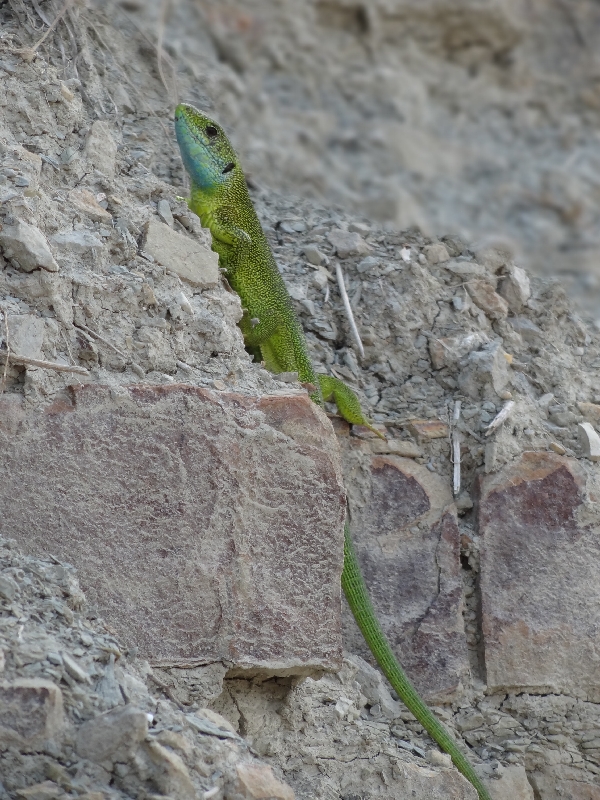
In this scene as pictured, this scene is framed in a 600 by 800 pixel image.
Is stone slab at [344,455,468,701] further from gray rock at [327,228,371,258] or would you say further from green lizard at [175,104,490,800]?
gray rock at [327,228,371,258]

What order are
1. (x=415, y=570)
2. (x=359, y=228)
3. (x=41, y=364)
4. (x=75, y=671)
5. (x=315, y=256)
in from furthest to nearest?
(x=359, y=228)
(x=315, y=256)
(x=415, y=570)
(x=41, y=364)
(x=75, y=671)

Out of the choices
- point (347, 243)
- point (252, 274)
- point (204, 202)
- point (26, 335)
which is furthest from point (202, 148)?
point (26, 335)

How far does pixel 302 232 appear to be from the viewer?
480 cm

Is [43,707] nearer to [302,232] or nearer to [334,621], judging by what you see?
[334,621]

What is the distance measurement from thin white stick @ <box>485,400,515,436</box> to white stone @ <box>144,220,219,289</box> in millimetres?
1232

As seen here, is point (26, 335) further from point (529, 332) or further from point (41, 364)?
point (529, 332)

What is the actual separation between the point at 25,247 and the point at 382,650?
178 centimetres

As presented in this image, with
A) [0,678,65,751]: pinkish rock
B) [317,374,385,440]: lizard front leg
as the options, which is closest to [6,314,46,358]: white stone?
[0,678,65,751]: pinkish rock

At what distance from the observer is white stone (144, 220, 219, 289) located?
3529 millimetres

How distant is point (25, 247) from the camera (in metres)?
3.05

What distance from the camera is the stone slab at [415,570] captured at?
12.6 ft

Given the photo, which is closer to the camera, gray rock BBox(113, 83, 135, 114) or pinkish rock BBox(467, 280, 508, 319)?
gray rock BBox(113, 83, 135, 114)

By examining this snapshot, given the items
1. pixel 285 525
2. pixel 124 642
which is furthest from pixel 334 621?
pixel 124 642

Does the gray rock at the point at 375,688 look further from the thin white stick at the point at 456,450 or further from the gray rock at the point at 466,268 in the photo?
the gray rock at the point at 466,268
